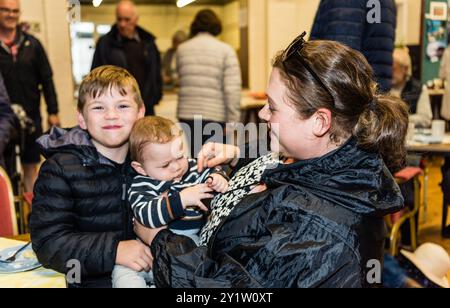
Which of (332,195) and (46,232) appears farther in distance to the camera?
(46,232)

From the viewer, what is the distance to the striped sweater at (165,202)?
1411 millimetres

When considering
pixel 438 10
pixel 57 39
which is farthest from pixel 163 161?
pixel 438 10

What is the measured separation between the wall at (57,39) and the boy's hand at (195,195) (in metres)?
4.28

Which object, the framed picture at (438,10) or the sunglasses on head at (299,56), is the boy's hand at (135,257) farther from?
the framed picture at (438,10)

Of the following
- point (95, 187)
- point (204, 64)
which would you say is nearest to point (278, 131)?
point (95, 187)

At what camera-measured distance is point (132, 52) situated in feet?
12.9

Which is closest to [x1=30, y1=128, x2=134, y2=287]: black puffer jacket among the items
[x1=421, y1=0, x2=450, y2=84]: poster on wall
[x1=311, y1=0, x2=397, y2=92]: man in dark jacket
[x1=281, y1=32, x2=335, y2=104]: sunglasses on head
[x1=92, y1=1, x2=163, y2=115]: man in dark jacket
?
[x1=281, y1=32, x2=335, y2=104]: sunglasses on head

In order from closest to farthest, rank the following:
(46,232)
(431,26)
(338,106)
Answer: (338,106) < (46,232) < (431,26)

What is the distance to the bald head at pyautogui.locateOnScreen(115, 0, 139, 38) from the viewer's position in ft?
12.4

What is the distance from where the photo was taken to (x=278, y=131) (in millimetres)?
1258

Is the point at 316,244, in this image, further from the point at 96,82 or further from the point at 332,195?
the point at 96,82

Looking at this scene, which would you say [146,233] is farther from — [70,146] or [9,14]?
[9,14]
